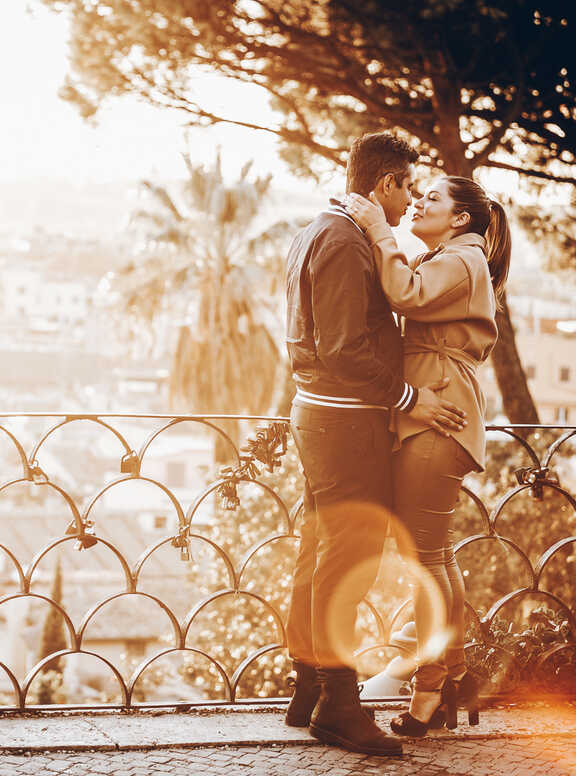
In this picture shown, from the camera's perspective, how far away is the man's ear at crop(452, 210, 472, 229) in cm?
263

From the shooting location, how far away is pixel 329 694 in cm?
265

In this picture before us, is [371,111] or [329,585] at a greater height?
[371,111]

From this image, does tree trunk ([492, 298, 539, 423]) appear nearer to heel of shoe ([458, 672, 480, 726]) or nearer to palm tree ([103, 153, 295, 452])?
heel of shoe ([458, 672, 480, 726])

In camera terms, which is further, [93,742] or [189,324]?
[189,324]

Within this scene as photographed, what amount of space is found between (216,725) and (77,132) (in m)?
8.96

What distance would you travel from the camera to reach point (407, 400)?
97.9 inches

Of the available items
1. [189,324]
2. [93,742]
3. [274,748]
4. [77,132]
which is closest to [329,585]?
[274,748]

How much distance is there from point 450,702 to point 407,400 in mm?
893

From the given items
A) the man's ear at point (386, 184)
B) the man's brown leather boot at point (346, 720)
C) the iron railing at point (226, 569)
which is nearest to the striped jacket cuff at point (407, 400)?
the man's ear at point (386, 184)

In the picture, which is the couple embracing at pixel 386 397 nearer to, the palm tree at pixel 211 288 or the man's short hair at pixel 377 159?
the man's short hair at pixel 377 159

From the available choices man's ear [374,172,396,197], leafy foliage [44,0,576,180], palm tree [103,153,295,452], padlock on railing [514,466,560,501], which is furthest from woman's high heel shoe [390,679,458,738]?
palm tree [103,153,295,452]

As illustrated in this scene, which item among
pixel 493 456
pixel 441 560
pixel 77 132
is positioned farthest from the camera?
pixel 493 456

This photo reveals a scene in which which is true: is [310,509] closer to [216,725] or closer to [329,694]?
[329,694]

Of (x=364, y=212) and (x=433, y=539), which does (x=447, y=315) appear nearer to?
(x=364, y=212)
